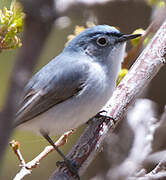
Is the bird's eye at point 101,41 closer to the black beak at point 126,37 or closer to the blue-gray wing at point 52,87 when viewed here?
the black beak at point 126,37

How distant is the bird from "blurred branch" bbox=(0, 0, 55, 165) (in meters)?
1.63

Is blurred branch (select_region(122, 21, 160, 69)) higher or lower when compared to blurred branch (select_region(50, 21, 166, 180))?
higher

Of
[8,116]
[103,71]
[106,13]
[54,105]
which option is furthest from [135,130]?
[8,116]

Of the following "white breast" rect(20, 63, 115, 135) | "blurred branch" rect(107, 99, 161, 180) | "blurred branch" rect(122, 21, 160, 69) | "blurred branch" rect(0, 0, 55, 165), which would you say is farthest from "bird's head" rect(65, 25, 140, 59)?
"blurred branch" rect(0, 0, 55, 165)

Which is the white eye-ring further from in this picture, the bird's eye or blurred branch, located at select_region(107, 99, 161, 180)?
blurred branch, located at select_region(107, 99, 161, 180)

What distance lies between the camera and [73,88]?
2301 millimetres

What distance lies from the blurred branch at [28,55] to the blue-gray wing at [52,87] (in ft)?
5.57

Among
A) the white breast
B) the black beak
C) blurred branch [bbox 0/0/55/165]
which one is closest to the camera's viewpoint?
blurred branch [bbox 0/0/55/165]

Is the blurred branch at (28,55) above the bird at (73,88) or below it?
below

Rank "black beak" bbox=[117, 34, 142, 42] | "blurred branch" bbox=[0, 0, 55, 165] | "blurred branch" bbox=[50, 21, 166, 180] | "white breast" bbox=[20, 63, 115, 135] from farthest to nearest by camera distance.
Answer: "black beak" bbox=[117, 34, 142, 42], "white breast" bbox=[20, 63, 115, 135], "blurred branch" bbox=[50, 21, 166, 180], "blurred branch" bbox=[0, 0, 55, 165]

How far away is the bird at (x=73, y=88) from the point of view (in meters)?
2.19

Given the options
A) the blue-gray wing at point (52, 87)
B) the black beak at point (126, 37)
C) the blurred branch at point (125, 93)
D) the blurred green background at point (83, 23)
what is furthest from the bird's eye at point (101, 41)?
the blurred green background at point (83, 23)

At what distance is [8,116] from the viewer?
1.57 ft

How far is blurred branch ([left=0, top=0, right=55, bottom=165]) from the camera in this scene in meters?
0.48
